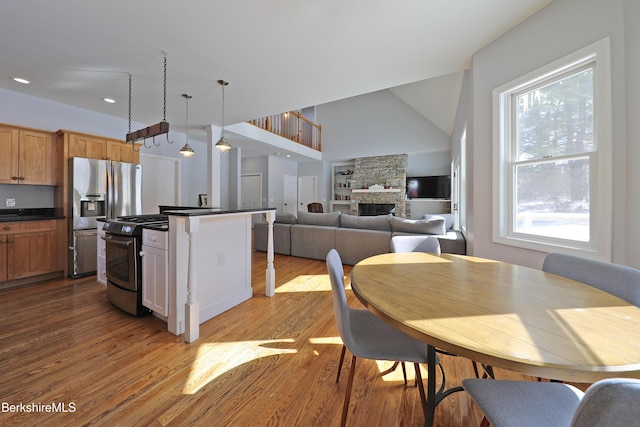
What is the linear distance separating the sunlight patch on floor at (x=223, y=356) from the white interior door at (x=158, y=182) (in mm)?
4453

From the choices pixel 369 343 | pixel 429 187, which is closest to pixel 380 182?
pixel 429 187

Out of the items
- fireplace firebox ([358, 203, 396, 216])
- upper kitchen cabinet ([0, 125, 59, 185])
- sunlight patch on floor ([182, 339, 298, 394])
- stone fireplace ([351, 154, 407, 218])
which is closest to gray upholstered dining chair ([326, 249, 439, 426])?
sunlight patch on floor ([182, 339, 298, 394])

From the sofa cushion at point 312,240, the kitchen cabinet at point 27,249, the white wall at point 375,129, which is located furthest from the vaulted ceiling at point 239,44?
the white wall at point 375,129

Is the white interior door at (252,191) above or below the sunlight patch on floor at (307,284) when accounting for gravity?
above

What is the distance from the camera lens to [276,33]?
231 centimetres

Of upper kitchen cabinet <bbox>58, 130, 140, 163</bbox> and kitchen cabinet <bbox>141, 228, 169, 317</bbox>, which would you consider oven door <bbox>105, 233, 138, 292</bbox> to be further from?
upper kitchen cabinet <bbox>58, 130, 140, 163</bbox>

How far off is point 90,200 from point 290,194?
236 inches

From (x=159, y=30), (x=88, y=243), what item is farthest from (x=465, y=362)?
(x=88, y=243)

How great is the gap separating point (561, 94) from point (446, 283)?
6.23 feet

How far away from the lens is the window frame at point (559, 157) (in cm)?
160

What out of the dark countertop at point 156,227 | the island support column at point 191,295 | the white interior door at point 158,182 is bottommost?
the island support column at point 191,295

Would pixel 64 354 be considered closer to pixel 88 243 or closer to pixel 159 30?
pixel 88 243

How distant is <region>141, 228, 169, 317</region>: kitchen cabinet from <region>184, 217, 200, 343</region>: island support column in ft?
0.79

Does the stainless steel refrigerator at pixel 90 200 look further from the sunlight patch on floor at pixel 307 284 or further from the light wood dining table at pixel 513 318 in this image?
the light wood dining table at pixel 513 318
